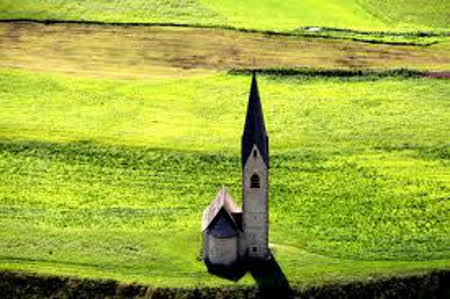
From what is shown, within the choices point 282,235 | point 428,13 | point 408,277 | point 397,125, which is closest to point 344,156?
point 397,125

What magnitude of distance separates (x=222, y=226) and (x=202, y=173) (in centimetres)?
1595

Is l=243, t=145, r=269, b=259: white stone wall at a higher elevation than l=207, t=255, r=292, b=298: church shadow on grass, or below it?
higher

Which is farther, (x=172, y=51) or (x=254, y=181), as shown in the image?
(x=172, y=51)

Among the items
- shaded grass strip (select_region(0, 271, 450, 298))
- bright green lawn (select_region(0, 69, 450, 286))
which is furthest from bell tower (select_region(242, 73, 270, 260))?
shaded grass strip (select_region(0, 271, 450, 298))

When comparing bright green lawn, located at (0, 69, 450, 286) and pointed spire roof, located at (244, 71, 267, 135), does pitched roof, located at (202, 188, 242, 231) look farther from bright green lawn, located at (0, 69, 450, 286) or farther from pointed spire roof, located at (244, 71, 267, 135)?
pointed spire roof, located at (244, 71, 267, 135)

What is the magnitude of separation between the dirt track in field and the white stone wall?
40348mm

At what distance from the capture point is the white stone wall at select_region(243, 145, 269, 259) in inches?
2341

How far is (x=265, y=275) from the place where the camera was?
5950 centimetres

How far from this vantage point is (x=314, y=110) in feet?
296

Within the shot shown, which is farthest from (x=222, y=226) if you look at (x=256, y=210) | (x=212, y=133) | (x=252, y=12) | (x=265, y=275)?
(x=252, y=12)

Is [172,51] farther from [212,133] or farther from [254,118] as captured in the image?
[254,118]

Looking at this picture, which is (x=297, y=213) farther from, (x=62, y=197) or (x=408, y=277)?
(x=62, y=197)

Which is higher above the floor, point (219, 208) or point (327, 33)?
point (327, 33)

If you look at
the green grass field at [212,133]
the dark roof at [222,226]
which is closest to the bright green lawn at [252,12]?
the green grass field at [212,133]
